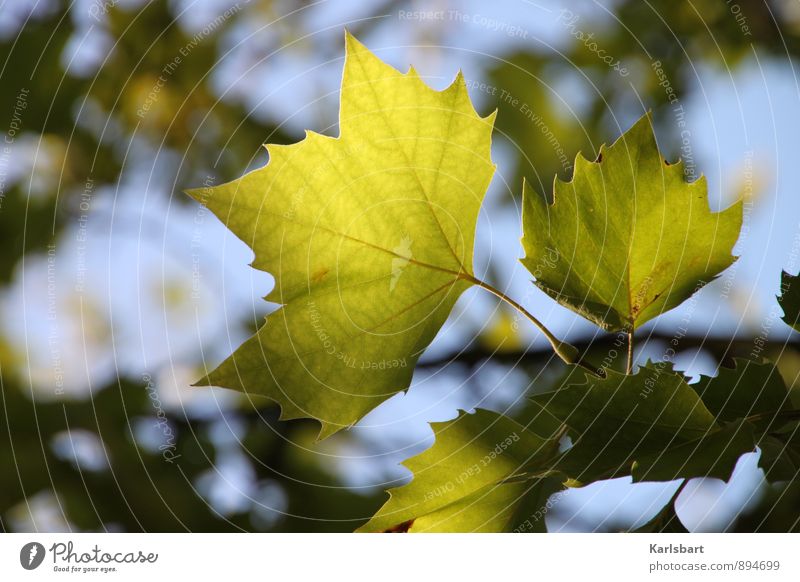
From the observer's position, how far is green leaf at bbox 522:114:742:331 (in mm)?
346

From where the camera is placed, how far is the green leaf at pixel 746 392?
1.03 feet

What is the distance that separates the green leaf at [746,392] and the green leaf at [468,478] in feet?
0.24

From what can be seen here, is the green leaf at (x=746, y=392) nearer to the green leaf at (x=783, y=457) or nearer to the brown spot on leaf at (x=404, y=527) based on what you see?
the green leaf at (x=783, y=457)

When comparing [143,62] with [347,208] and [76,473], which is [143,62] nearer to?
[76,473]

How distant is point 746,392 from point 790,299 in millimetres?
57

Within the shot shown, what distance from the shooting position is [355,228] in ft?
1.17

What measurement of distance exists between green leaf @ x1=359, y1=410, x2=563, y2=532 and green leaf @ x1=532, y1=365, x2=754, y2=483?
0.17 feet
